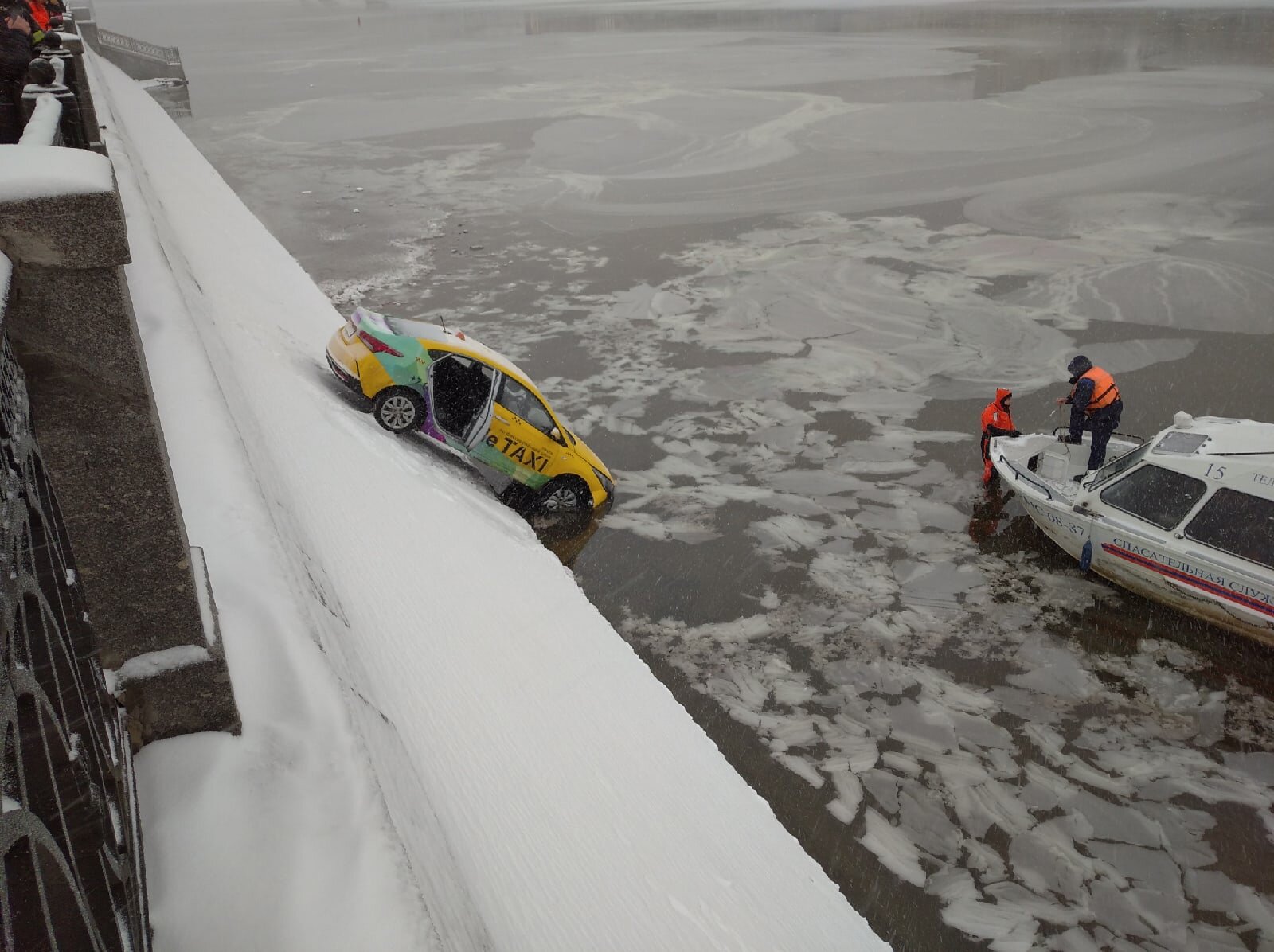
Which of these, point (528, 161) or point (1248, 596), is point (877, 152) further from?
point (1248, 596)

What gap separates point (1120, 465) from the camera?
10.2m

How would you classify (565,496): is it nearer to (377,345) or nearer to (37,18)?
(377,345)

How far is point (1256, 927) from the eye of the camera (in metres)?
6.47

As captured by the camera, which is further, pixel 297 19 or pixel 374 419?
pixel 297 19

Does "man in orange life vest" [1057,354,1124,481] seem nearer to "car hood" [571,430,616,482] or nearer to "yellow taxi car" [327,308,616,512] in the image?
"car hood" [571,430,616,482]

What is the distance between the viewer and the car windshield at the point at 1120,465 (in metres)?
9.81

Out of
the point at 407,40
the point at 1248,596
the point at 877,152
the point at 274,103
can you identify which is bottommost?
the point at 1248,596

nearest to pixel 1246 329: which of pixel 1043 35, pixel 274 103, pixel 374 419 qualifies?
pixel 374 419

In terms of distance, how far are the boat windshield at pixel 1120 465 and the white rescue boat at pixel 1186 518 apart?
0.02 m

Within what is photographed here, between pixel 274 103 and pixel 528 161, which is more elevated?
pixel 274 103

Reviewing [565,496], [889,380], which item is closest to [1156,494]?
[889,380]

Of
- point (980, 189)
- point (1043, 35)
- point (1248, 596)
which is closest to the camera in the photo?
point (1248, 596)

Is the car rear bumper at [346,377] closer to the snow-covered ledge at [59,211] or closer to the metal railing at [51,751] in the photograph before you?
the metal railing at [51,751]

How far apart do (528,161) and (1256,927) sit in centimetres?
2929
